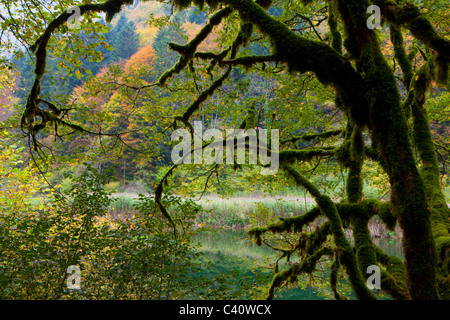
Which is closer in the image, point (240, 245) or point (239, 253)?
point (239, 253)

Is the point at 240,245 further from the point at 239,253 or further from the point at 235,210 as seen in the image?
the point at 235,210

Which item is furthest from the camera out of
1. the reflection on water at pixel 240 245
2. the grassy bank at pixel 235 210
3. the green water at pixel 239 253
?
the grassy bank at pixel 235 210

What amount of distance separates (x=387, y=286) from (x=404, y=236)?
854mm

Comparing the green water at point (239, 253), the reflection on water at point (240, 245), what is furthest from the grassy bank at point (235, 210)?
the green water at point (239, 253)

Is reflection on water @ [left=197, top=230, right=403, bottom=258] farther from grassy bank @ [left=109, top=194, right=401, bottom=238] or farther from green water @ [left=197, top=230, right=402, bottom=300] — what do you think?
grassy bank @ [left=109, top=194, right=401, bottom=238]

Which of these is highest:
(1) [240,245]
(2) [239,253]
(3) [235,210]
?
(3) [235,210]

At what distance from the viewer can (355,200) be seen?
3.30 m

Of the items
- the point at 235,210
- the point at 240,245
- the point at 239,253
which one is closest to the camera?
the point at 239,253

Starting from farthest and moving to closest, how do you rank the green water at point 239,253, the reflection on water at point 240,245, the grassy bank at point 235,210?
the grassy bank at point 235,210 → the reflection on water at point 240,245 → the green water at point 239,253

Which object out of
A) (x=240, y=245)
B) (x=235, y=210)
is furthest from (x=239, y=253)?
(x=235, y=210)

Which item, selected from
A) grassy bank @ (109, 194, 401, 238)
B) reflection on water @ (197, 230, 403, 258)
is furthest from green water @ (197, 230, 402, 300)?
grassy bank @ (109, 194, 401, 238)

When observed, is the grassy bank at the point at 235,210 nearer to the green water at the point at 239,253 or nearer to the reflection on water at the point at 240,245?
the reflection on water at the point at 240,245

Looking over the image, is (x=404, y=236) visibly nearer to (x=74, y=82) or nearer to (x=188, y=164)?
(x=188, y=164)

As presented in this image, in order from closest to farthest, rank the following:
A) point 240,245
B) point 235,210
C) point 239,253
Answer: point 239,253
point 240,245
point 235,210
